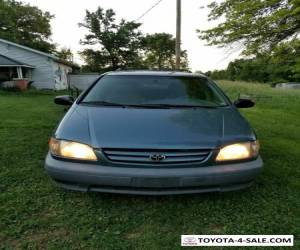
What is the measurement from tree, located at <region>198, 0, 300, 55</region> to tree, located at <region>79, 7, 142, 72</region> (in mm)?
29380

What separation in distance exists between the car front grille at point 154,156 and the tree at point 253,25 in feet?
25.6

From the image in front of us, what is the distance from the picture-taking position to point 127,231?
8.41 feet

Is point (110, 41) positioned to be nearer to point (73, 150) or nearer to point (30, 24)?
point (30, 24)

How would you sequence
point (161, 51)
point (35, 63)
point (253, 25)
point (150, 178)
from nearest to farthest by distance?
point (150, 178) → point (253, 25) → point (35, 63) → point (161, 51)

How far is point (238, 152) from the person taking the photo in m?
2.79

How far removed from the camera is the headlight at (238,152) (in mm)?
2723

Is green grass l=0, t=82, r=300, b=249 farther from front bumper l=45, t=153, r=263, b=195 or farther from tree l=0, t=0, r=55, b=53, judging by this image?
tree l=0, t=0, r=55, b=53

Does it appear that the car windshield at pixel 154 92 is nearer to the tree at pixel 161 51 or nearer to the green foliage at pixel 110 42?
the green foliage at pixel 110 42

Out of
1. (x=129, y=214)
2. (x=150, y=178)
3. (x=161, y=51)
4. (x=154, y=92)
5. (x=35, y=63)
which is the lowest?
(x=129, y=214)

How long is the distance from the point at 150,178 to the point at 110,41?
39697 mm

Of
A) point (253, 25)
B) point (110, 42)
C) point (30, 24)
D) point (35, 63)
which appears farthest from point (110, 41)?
point (253, 25)

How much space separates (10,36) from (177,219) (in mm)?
35975

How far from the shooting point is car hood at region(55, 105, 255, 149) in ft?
8.84

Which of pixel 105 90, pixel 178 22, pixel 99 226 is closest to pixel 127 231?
pixel 99 226
